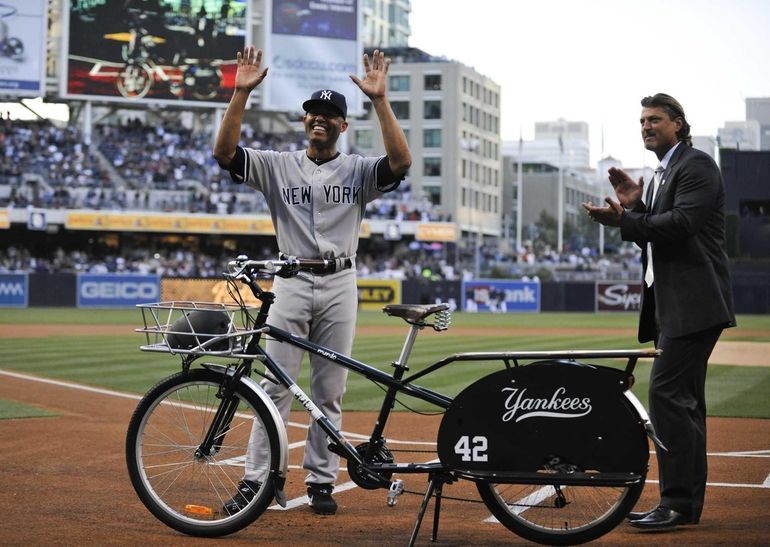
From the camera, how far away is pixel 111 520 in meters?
5.79

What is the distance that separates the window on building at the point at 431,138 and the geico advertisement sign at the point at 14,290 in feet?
191

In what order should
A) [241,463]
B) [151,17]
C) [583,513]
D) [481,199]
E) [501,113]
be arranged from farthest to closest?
[501,113] < [481,199] < [151,17] < [241,463] < [583,513]

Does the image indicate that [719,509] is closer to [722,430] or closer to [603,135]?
[722,430]

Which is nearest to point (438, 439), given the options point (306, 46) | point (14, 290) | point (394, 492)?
point (394, 492)

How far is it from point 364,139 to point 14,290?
6029cm

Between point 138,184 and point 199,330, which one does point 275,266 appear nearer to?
point 199,330

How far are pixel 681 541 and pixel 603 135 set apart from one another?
73985mm

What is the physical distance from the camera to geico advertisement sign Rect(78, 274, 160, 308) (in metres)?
43.7

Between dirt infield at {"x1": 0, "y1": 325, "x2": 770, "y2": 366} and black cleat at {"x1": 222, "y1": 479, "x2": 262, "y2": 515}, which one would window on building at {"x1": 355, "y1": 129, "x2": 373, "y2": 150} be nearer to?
dirt infield at {"x1": 0, "y1": 325, "x2": 770, "y2": 366}

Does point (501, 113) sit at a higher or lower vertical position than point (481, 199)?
higher

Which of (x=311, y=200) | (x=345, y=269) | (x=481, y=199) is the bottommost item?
(x=345, y=269)

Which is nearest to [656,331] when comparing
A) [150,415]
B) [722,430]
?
[150,415]

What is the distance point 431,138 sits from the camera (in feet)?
319

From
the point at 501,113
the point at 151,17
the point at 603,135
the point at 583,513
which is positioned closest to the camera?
the point at 583,513
